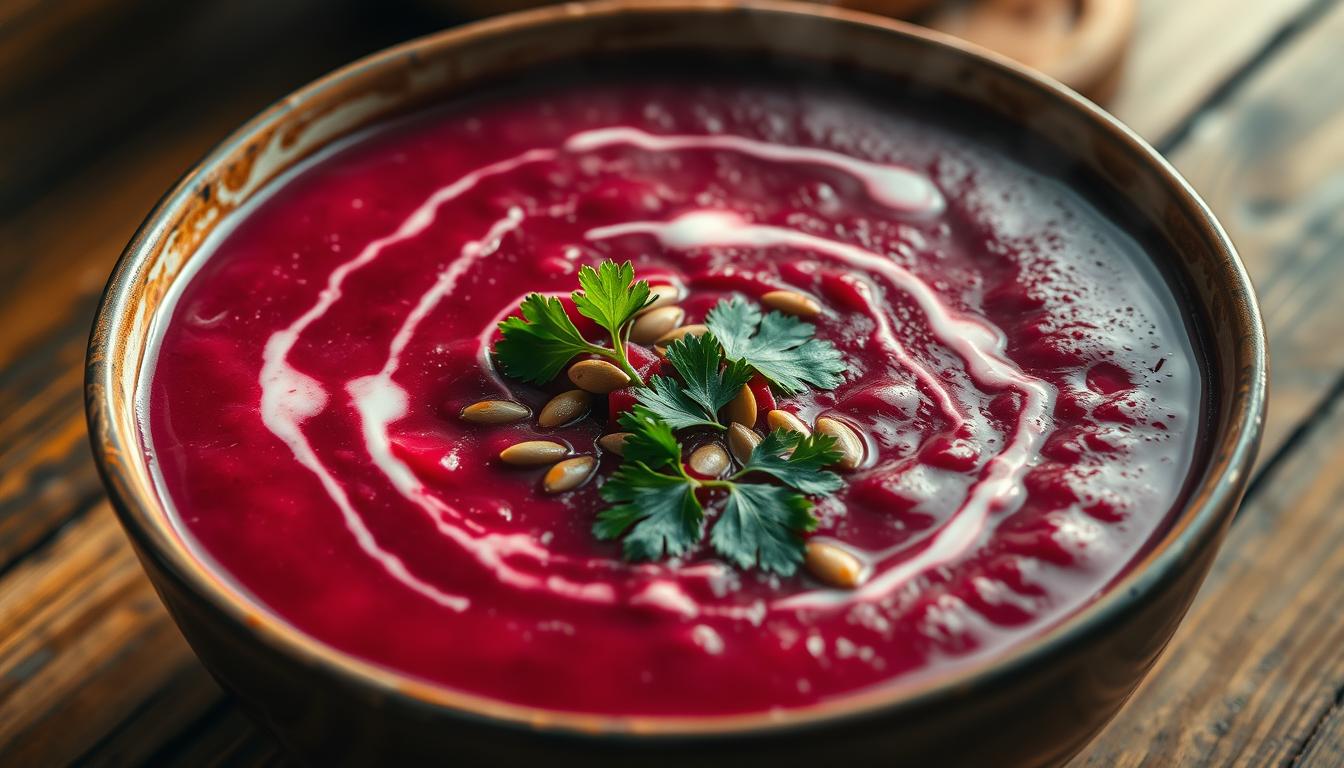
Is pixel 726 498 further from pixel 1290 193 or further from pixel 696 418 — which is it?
pixel 1290 193

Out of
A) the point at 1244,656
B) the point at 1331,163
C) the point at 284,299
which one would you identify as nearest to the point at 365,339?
the point at 284,299

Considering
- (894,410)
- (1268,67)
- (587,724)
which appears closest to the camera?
(587,724)

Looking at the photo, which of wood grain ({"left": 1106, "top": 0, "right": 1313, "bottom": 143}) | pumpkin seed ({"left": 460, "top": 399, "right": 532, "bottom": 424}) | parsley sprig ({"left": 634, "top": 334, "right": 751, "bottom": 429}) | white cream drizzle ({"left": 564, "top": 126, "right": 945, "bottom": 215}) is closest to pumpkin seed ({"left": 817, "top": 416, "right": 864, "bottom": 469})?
parsley sprig ({"left": 634, "top": 334, "right": 751, "bottom": 429})

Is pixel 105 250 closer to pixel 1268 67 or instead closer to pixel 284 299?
pixel 284 299

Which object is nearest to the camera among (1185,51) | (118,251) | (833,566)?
(833,566)

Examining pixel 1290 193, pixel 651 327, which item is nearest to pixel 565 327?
pixel 651 327

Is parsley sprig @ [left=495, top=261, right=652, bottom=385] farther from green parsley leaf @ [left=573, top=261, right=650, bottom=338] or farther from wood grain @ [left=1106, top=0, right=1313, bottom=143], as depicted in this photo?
wood grain @ [left=1106, top=0, right=1313, bottom=143]

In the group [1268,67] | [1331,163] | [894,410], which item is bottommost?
[894,410]
